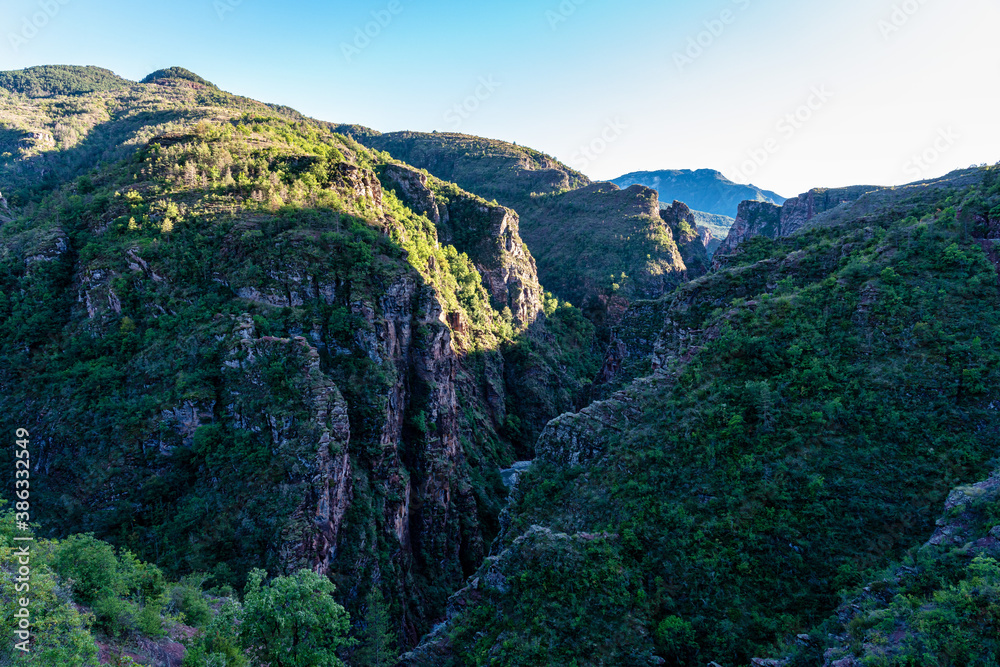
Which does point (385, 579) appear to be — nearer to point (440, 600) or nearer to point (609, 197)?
point (440, 600)

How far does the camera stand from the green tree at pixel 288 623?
17344 mm

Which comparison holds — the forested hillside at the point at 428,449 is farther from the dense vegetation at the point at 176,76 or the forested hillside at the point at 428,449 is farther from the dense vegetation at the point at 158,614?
the dense vegetation at the point at 176,76

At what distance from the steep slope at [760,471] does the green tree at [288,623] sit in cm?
769

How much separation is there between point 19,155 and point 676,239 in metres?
157

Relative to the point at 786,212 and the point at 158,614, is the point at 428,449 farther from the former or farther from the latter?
the point at 786,212

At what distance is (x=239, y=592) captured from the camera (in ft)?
93.1

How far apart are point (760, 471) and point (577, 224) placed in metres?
109

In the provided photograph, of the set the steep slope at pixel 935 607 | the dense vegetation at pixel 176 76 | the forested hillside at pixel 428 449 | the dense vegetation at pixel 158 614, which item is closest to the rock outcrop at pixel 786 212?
the forested hillside at pixel 428 449

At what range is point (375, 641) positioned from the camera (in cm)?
2866

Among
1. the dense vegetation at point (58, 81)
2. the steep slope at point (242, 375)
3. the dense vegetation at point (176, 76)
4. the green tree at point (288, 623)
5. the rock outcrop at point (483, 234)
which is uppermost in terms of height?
the dense vegetation at point (176, 76)

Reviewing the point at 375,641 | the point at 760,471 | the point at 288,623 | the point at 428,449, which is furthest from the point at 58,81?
the point at 760,471

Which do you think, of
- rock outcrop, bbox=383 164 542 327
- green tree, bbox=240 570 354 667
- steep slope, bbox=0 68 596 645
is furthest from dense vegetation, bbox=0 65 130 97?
green tree, bbox=240 570 354 667

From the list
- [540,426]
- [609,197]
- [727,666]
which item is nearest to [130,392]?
[727,666]

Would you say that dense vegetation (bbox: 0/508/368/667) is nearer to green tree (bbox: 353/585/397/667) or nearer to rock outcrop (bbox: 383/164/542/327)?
green tree (bbox: 353/585/397/667)
